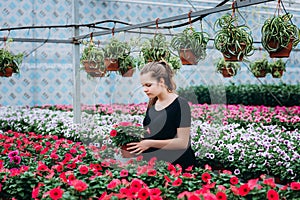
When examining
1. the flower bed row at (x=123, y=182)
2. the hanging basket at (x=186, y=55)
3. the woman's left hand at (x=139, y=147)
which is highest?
the hanging basket at (x=186, y=55)

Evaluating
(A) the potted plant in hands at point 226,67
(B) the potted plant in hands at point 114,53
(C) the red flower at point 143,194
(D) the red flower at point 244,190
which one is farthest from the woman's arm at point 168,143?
(A) the potted plant in hands at point 226,67

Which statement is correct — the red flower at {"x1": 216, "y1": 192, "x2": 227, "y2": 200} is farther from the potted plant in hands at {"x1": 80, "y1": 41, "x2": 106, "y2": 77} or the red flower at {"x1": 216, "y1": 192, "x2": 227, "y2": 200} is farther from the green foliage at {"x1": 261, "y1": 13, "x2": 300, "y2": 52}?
the potted plant in hands at {"x1": 80, "y1": 41, "x2": 106, "y2": 77}

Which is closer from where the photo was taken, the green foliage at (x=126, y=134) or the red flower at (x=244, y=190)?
the red flower at (x=244, y=190)

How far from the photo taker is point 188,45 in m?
3.72

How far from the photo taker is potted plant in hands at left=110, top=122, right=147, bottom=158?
112 inches

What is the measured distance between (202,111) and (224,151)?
1109mm

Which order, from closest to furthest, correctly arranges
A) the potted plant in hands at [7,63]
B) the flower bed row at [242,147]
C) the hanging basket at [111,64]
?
the flower bed row at [242,147]
the hanging basket at [111,64]
the potted plant in hands at [7,63]

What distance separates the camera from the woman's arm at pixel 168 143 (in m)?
2.73

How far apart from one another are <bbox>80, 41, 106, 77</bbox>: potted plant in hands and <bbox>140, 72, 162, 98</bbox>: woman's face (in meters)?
2.45

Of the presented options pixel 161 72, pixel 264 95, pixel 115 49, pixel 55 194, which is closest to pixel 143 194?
pixel 55 194

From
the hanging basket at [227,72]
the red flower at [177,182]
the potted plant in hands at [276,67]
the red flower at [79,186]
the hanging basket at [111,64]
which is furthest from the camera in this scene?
the potted plant in hands at [276,67]

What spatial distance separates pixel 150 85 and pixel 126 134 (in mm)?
360

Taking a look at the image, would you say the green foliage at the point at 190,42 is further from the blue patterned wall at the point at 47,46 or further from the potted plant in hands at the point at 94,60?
the blue patterned wall at the point at 47,46

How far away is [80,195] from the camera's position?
2.27 m
